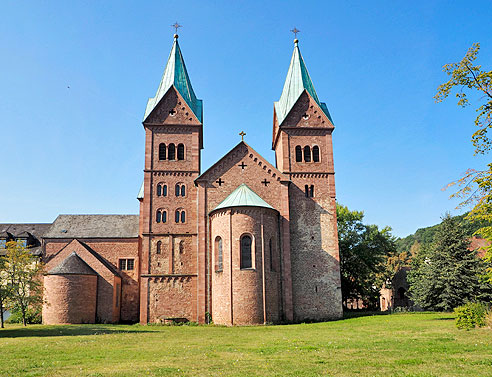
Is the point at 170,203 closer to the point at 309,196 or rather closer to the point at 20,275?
the point at 309,196

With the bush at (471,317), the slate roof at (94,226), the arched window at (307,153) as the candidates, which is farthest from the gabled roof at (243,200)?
the bush at (471,317)

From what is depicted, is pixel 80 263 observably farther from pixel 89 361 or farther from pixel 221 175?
pixel 89 361

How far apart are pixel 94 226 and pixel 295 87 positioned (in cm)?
2702

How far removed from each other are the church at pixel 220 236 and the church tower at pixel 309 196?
94 millimetres

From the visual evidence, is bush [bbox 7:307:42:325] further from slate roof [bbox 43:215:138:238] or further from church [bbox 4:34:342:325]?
slate roof [bbox 43:215:138:238]

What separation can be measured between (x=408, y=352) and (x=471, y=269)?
23569 millimetres

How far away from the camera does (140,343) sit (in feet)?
69.2

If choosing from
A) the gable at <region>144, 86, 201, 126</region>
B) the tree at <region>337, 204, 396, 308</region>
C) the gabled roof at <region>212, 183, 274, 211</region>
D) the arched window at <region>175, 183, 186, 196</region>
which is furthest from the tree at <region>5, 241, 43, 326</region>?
the tree at <region>337, 204, 396, 308</region>

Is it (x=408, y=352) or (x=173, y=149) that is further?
(x=173, y=149)

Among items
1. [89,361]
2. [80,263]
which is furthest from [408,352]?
[80,263]

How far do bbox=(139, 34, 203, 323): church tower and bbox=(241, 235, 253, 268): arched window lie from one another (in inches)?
210

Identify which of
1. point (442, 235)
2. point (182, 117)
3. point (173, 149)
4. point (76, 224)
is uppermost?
point (182, 117)

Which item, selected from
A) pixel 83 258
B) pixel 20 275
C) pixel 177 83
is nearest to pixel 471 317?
pixel 20 275

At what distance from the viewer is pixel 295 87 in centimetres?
4559
